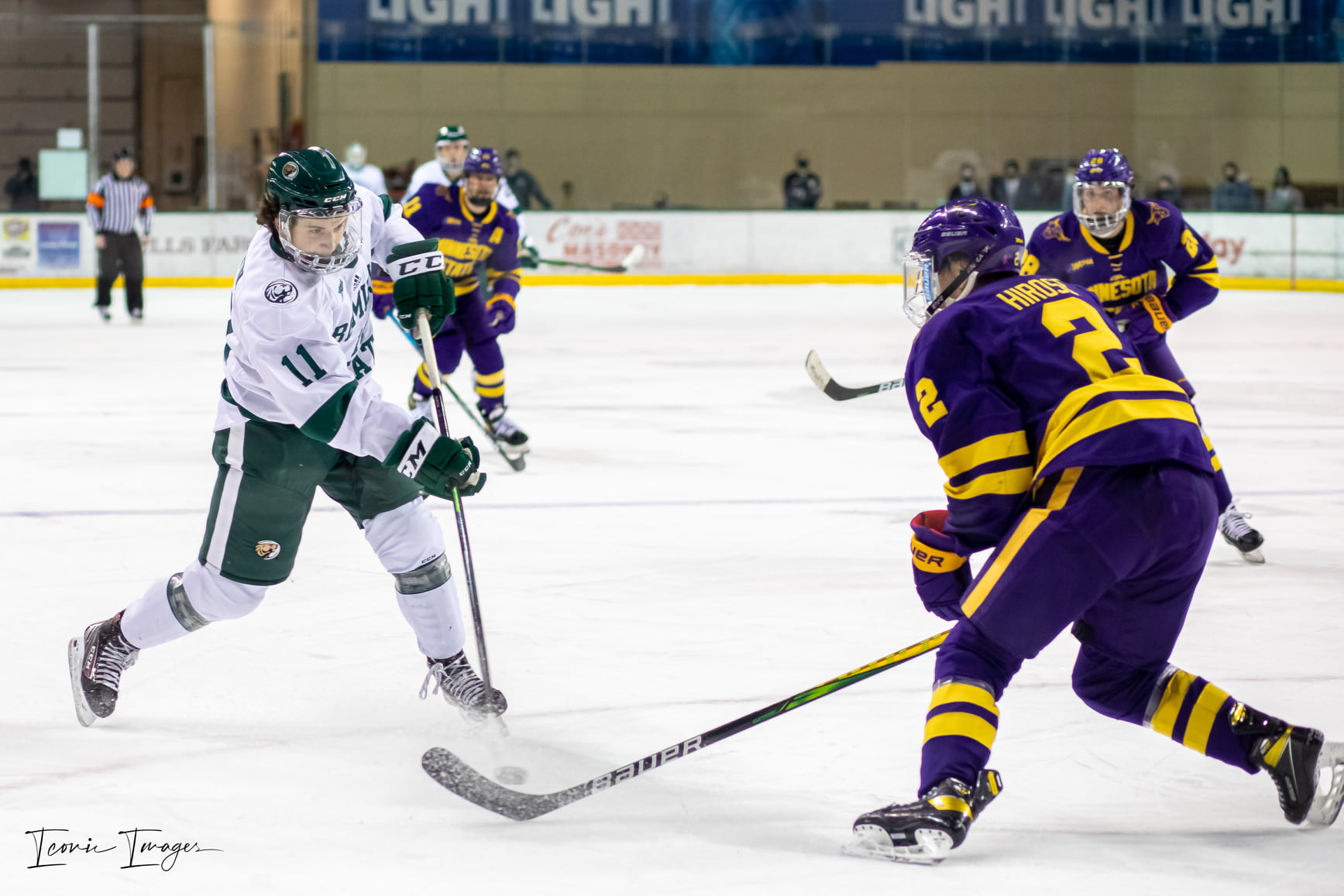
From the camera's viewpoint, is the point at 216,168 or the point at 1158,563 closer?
the point at 1158,563

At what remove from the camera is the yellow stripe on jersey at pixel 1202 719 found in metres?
2.35

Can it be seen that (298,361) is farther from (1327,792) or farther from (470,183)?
(470,183)

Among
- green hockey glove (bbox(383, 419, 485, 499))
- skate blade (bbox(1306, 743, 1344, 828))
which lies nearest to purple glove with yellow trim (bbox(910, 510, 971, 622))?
skate blade (bbox(1306, 743, 1344, 828))

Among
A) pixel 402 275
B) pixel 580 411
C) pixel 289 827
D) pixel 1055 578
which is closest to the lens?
pixel 1055 578

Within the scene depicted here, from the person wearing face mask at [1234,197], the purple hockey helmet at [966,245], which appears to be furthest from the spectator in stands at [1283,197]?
the purple hockey helmet at [966,245]

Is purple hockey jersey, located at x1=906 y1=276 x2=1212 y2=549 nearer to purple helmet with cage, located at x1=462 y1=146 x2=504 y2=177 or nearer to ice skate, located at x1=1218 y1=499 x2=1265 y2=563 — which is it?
ice skate, located at x1=1218 y1=499 x2=1265 y2=563

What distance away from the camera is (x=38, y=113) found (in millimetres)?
15836

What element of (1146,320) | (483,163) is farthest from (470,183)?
(1146,320)

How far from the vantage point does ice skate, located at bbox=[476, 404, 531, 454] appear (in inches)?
234

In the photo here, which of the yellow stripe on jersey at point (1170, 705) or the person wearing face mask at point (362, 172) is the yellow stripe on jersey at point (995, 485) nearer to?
the yellow stripe on jersey at point (1170, 705)

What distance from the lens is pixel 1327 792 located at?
2.36 metres

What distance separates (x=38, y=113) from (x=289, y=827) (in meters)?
15.0

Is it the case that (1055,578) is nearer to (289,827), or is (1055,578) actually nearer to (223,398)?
(289,827)

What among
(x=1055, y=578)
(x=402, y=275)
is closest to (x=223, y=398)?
(x=402, y=275)
